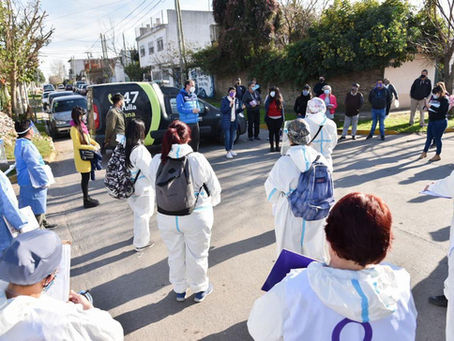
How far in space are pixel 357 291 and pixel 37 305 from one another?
1.32 metres

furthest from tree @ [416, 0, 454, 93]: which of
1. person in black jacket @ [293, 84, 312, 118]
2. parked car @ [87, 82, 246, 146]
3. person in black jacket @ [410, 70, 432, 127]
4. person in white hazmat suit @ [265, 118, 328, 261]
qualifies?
person in white hazmat suit @ [265, 118, 328, 261]

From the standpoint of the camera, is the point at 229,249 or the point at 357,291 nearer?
the point at 357,291

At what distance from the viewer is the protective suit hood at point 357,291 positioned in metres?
1.32

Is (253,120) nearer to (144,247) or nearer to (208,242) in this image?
(144,247)

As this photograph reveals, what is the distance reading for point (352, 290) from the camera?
52.9 inches

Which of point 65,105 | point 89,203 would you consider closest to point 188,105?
point 89,203

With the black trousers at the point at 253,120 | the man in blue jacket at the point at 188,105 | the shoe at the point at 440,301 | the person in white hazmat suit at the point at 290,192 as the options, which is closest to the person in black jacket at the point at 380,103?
the black trousers at the point at 253,120

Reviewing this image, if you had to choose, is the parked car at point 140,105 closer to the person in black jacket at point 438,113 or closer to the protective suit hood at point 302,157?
the person in black jacket at point 438,113

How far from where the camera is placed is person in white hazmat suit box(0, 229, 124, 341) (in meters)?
1.43

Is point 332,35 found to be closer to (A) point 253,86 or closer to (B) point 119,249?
(A) point 253,86

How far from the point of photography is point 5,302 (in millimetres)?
1488

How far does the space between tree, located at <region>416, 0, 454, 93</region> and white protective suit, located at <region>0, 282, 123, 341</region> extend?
14386mm

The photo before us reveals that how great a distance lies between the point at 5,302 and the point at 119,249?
11.3 ft

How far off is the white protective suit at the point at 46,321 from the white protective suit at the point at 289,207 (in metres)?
1.98
